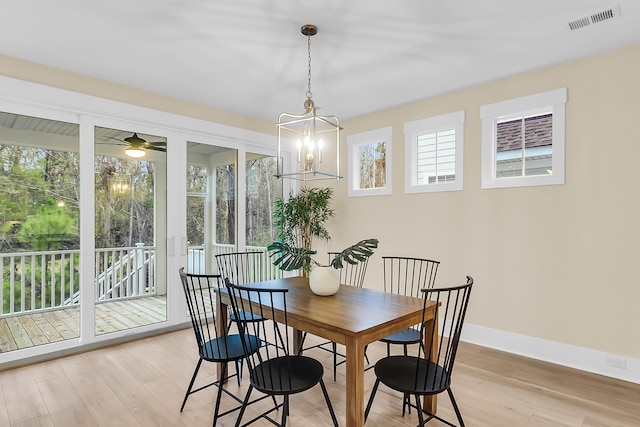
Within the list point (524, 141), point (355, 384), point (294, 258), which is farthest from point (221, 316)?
point (524, 141)

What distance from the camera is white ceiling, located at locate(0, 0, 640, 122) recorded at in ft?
7.75

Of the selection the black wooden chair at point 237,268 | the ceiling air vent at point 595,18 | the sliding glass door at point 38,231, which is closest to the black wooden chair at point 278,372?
the black wooden chair at point 237,268

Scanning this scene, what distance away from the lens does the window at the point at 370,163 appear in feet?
14.9

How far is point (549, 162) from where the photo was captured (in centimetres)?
332

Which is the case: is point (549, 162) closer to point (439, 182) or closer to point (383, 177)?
point (439, 182)

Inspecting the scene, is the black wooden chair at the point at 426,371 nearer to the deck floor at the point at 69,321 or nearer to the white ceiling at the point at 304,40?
the white ceiling at the point at 304,40

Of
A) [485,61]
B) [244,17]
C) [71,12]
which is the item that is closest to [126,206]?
[71,12]

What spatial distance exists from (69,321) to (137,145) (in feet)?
6.73

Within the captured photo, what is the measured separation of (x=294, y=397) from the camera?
259 cm

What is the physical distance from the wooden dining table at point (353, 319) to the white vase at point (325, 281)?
0.05 meters

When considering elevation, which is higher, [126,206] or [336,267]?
[126,206]

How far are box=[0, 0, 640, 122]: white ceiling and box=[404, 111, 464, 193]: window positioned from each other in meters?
0.40

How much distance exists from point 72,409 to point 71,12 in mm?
2790

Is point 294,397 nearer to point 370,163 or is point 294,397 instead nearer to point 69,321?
point 69,321
